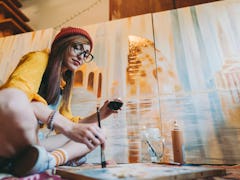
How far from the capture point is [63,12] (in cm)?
235

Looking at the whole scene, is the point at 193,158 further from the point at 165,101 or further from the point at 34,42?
the point at 34,42

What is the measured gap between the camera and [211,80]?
137cm

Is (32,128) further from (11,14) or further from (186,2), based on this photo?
(11,14)

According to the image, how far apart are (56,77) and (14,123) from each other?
59 centimetres

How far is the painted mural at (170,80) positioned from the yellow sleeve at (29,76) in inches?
18.6

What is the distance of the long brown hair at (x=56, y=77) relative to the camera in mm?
1272

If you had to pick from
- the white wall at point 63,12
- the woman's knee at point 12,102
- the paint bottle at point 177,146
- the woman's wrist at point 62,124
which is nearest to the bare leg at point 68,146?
the woman's wrist at point 62,124

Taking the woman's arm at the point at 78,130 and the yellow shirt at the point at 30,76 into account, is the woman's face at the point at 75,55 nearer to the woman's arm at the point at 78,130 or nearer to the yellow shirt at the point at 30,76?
the yellow shirt at the point at 30,76

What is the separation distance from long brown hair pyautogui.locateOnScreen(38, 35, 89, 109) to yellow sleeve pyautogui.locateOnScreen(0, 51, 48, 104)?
10 cm

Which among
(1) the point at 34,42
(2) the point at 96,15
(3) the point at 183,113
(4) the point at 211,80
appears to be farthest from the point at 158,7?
(1) the point at 34,42

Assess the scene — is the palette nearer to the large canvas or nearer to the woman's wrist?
the woman's wrist

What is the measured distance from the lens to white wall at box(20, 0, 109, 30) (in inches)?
85.6

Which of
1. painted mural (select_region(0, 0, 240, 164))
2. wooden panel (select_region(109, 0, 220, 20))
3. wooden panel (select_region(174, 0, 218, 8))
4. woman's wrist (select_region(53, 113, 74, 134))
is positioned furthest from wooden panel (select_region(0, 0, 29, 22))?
woman's wrist (select_region(53, 113, 74, 134))

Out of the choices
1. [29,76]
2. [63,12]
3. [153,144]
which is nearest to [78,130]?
[29,76]
